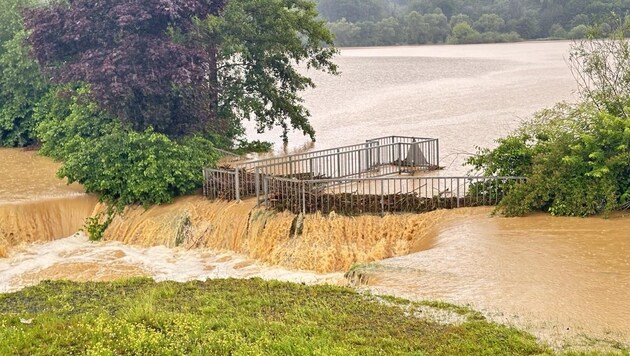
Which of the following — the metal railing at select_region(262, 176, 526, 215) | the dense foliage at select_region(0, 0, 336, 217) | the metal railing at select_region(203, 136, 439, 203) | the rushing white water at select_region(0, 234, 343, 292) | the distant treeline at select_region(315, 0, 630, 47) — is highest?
→ the distant treeline at select_region(315, 0, 630, 47)

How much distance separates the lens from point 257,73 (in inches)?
1061

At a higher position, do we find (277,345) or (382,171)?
(382,171)

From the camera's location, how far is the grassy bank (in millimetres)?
9062

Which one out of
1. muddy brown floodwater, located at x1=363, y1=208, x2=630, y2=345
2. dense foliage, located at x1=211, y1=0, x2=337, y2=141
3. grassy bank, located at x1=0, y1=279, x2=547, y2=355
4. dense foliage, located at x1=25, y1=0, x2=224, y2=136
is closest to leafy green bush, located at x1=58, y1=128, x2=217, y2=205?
dense foliage, located at x1=25, y1=0, x2=224, y2=136

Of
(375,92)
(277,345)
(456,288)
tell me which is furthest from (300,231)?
(375,92)

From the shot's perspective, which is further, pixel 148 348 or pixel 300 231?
pixel 300 231

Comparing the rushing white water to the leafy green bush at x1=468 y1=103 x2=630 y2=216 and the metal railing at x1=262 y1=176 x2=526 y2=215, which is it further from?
the leafy green bush at x1=468 y1=103 x2=630 y2=216

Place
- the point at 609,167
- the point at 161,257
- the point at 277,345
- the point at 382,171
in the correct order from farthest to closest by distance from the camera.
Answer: the point at 382,171, the point at 161,257, the point at 609,167, the point at 277,345

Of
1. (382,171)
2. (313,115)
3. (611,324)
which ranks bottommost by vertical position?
(611,324)

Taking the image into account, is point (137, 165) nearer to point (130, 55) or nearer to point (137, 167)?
point (137, 167)

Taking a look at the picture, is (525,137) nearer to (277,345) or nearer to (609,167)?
(609,167)

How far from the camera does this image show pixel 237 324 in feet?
32.6

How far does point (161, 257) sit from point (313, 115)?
24.3 m

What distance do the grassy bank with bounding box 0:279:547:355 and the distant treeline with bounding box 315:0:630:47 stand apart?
62898 mm
